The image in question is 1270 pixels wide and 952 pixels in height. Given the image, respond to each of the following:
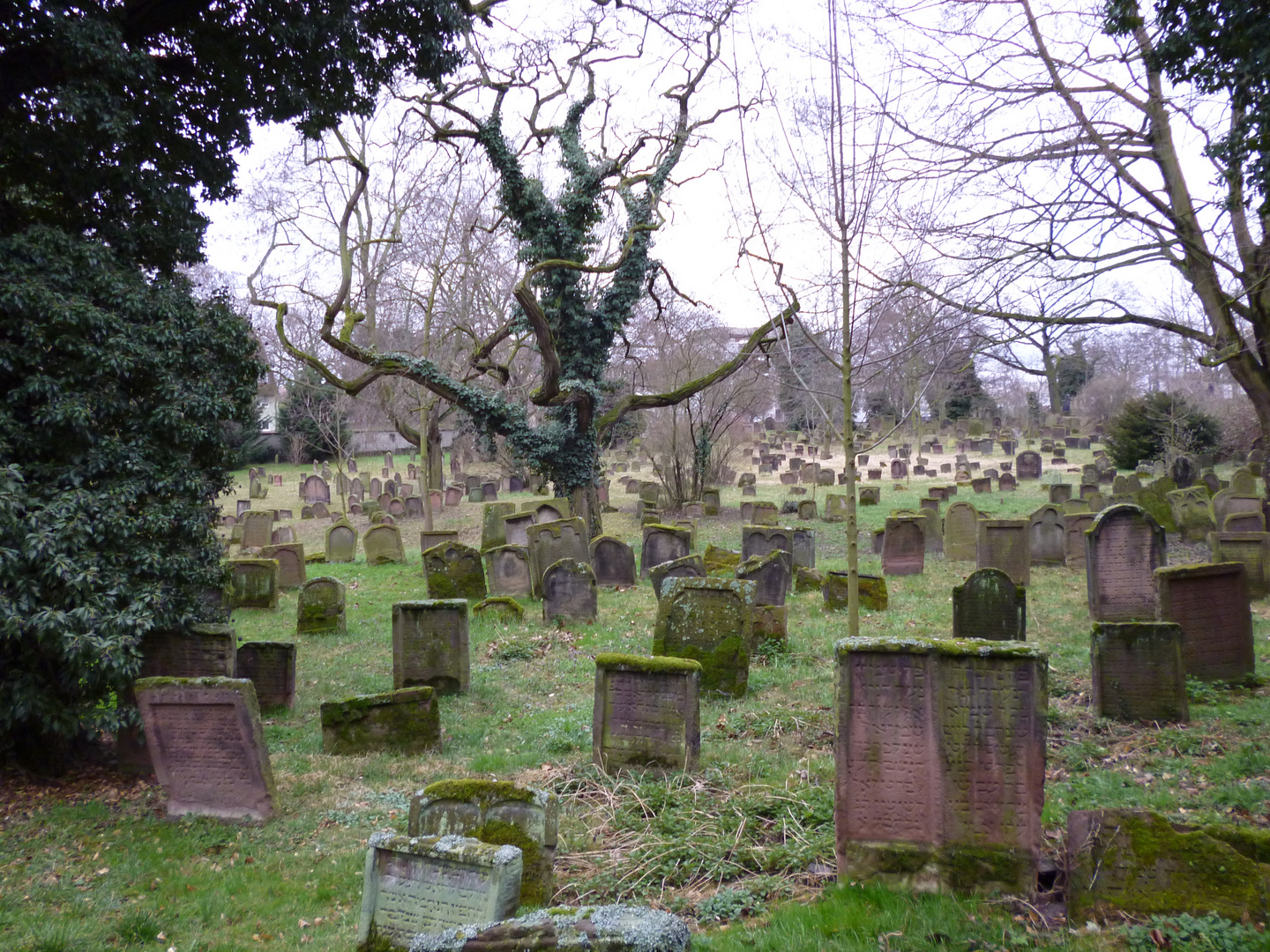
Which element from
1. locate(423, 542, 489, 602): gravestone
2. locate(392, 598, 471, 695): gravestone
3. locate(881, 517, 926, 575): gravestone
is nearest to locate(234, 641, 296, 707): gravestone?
locate(392, 598, 471, 695): gravestone

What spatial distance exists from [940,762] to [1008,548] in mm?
9918

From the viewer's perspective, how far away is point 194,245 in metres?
8.59

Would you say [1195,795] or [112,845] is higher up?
[1195,795]

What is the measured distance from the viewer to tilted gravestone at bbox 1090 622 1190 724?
22.6ft

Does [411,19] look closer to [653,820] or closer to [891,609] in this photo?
[653,820]

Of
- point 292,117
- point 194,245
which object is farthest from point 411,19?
point 194,245

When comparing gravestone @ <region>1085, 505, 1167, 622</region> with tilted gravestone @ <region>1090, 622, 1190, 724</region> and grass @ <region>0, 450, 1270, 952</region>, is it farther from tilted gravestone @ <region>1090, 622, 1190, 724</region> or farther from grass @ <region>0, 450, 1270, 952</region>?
tilted gravestone @ <region>1090, 622, 1190, 724</region>

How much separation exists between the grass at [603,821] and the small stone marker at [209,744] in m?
0.17

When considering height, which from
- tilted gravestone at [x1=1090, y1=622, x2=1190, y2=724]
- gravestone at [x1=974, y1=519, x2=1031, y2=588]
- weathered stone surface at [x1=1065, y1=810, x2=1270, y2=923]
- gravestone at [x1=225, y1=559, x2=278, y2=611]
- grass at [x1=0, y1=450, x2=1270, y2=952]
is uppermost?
gravestone at [x1=974, y1=519, x2=1031, y2=588]

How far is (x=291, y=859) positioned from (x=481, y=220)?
827 inches

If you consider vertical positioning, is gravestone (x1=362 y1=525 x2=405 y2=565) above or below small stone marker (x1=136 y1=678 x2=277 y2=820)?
above

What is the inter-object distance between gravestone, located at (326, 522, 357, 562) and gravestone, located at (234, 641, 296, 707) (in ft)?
36.9

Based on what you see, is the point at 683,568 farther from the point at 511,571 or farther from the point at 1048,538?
the point at 1048,538

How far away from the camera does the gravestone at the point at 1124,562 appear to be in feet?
33.8
